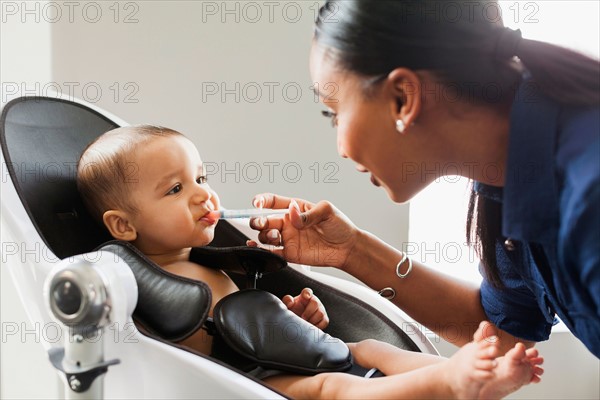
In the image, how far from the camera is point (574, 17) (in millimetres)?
2312

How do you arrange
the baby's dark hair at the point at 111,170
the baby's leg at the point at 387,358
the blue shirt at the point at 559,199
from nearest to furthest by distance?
the blue shirt at the point at 559,199
the baby's leg at the point at 387,358
the baby's dark hair at the point at 111,170

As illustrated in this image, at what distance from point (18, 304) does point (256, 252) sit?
90cm

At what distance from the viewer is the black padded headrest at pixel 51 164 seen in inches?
48.1

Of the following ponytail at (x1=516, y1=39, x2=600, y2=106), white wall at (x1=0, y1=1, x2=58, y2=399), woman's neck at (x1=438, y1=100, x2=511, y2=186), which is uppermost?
ponytail at (x1=516, y1=39, x2=600, y2=106)

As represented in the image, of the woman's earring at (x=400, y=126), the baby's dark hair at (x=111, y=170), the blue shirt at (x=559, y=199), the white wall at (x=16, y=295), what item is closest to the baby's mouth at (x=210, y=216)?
the baby's dark hair at (x=111, y=170)

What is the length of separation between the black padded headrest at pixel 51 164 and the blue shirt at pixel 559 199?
72 centimetres

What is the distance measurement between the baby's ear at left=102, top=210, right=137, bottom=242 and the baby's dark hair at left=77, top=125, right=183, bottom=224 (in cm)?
1

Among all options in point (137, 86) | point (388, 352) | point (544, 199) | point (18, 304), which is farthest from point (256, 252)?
point (18, 304)

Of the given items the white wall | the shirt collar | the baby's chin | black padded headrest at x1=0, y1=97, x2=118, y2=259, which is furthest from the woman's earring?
the white wall

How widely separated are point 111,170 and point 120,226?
4.0 inches

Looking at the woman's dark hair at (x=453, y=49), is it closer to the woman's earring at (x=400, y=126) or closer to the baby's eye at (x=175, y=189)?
the woman's earring at (x=400, y=126)

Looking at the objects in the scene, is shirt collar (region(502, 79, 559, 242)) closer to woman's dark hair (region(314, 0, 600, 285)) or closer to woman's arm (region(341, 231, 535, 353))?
woman's dark hair (region(314, 0, 600, 285))

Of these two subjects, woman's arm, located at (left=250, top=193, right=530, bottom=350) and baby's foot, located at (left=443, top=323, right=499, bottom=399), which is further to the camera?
woman's arm, located at (left=250, top=193, right=530, bottom=350)

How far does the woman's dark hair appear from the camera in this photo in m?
0.97
